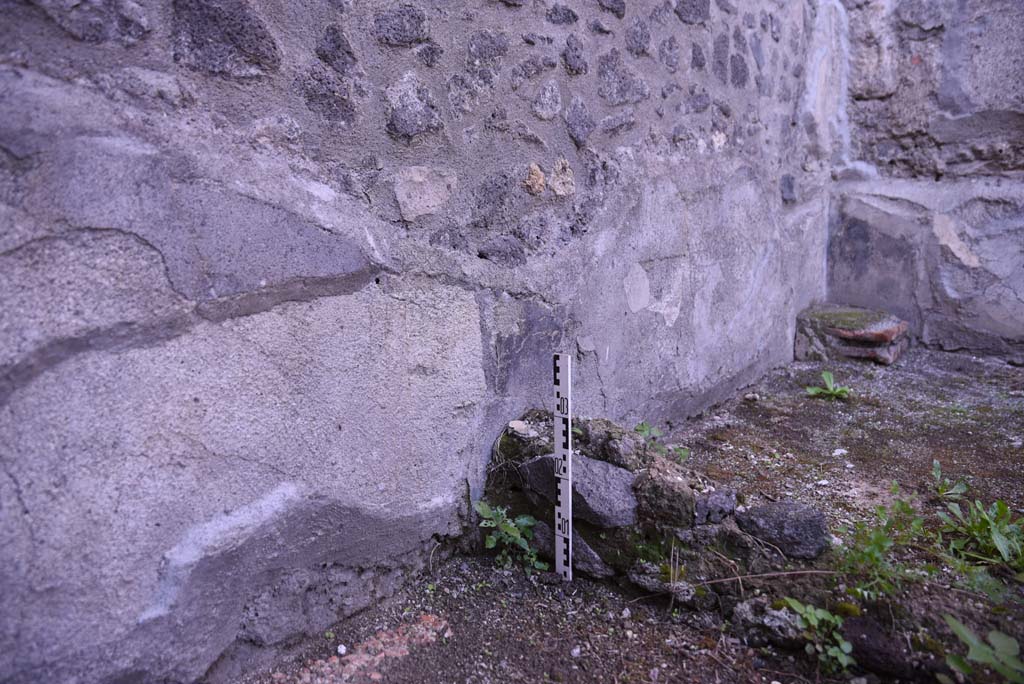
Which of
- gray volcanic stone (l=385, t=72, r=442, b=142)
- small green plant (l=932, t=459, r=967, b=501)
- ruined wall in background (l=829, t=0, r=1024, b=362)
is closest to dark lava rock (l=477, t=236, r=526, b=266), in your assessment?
gray volcanic stone (l=385, t=72, r=442, b=142)

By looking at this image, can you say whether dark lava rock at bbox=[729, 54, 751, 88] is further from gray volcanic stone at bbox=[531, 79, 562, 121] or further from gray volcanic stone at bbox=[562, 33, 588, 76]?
gray volcanic stone at bbox=[531, 79, 562, 121]

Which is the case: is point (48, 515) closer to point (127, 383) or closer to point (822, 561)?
point (127, 383)

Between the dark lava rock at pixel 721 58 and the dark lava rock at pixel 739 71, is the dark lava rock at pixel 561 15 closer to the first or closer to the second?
the dark lava rock at pixel 721 58

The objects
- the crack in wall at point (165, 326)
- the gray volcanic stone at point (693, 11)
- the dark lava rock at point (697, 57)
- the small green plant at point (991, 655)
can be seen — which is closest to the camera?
the crack in wall at point (165, 326)

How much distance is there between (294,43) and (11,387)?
88 centimetres

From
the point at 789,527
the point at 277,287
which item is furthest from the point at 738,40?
the point at 277,287

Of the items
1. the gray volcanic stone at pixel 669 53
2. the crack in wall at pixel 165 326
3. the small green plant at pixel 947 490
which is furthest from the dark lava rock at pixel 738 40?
the crack in wall at pixel 165 326

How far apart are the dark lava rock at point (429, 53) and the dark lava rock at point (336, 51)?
20 cm

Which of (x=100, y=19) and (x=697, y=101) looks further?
(x=697, y=101)

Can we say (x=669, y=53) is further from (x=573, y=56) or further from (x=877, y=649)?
(x=877, y=649)

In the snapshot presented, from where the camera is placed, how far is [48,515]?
132cm

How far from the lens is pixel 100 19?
1380 mm

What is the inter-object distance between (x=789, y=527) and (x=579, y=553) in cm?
53

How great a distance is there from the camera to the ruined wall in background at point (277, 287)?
4.36 feet
